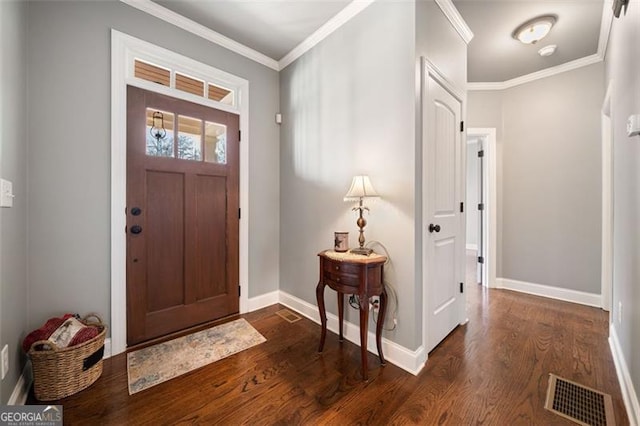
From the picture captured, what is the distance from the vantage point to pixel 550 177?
10.6 feet

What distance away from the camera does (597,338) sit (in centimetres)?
221

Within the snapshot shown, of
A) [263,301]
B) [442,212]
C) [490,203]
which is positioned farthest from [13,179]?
[490,203]

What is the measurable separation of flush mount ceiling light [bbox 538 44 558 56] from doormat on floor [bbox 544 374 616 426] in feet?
10.3

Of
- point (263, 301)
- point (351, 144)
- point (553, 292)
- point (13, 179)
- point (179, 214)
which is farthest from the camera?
point (553, 292)

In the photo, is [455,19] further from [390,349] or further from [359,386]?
[359,386]

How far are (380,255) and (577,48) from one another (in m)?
3.23

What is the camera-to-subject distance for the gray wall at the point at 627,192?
4.65 ft

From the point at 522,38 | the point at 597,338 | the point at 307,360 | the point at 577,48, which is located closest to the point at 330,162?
the point at 307,360

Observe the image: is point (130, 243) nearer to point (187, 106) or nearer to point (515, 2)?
point (187, 106)

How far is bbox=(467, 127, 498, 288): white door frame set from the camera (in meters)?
3.58

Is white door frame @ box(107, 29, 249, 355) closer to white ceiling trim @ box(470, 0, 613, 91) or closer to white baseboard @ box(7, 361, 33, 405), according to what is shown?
white baseboard @ box(7, 361, 33, 405)

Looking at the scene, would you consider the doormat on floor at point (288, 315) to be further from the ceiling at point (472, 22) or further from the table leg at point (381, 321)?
the ceiling at point (472, 22)

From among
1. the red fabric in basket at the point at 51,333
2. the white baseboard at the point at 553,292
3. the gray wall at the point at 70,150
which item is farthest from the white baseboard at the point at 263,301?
the white baseboard at the point at 553,292

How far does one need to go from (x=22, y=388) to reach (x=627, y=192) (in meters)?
3.89
